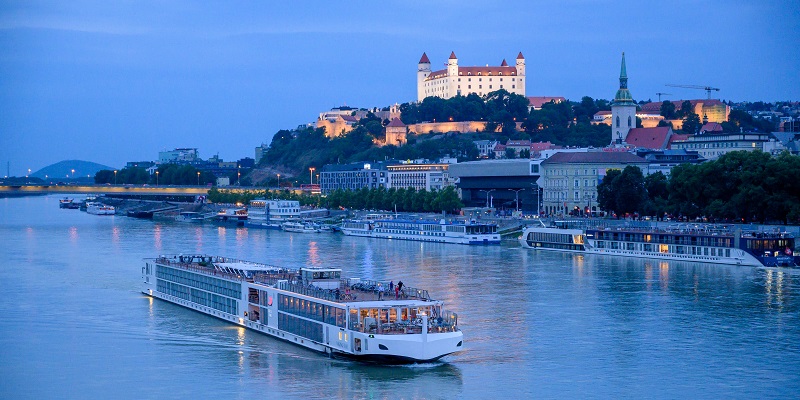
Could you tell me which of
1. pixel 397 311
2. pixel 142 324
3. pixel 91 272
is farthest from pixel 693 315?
pixel 91 272

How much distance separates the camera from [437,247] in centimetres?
5175

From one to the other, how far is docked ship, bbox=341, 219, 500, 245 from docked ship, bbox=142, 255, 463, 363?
2578 centimetres

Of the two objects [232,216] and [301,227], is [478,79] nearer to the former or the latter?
[232,216]

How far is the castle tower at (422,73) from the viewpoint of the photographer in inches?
5174

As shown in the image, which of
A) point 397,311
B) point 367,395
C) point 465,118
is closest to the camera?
point 367,395

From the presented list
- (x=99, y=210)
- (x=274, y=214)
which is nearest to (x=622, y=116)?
(x=274, y=214)

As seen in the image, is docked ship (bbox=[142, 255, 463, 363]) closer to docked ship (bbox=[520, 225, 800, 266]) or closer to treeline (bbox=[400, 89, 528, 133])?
docked ship (bbox=[520, 225, 800, 266])

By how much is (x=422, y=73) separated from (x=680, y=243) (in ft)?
300

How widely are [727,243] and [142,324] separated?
75.5 feet

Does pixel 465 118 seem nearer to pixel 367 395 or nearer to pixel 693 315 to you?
pixel 693 315

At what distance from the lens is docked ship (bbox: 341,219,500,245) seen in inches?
2122

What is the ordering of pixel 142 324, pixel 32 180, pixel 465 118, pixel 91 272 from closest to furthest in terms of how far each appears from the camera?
pixel 142 324, pixel 91 272, pixel 465 118, pixel 32 180

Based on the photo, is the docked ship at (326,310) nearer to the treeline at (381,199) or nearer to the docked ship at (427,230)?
the docked ship at (427,230)

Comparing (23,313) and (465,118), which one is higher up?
(465,118)
